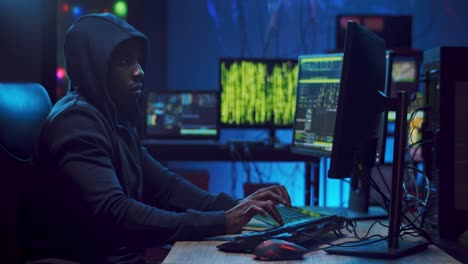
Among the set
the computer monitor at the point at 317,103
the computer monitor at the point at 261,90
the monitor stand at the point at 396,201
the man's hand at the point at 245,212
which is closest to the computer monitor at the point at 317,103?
the computer monitor at the point at 317,103

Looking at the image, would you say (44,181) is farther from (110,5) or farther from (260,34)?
(260,34)

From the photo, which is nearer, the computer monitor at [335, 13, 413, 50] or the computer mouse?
the computer mouse

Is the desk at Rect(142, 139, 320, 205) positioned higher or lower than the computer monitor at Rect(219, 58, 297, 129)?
lower

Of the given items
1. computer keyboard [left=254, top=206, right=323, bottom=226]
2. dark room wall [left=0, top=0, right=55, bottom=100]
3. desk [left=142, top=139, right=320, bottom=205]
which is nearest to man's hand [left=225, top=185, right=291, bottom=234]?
computer keyboard [left=254, top=206, right=323, bottom=226]

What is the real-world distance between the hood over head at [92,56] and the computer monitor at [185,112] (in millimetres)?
2368

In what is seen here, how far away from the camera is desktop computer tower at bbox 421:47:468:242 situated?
1.68m

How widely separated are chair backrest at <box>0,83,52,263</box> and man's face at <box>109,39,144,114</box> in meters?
0.20

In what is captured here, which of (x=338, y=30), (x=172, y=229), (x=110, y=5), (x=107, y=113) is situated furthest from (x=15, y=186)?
(x=338, y=30)

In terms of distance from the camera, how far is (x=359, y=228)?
1785mm

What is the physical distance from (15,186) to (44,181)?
0.21m

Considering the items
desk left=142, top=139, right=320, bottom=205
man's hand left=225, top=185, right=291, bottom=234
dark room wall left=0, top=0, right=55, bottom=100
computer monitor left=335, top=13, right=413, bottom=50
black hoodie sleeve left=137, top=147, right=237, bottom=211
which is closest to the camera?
man's hand left=225, top=185, right=291, bottom=234

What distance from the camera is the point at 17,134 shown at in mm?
1672

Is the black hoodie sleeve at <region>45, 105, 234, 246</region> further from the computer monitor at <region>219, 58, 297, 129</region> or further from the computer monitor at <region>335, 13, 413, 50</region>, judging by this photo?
the computer monitor at <region>335, 13, 413, 50</region>

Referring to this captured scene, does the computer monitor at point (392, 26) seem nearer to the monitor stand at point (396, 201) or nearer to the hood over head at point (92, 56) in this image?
the hood over head at point (92, 56)
